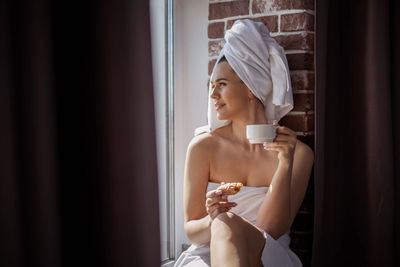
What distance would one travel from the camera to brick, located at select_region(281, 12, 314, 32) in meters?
1.45

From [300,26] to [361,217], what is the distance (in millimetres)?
786

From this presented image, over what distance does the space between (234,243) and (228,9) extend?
1.04 meters

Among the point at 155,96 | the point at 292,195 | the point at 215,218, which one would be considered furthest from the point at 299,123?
the point at 155,96

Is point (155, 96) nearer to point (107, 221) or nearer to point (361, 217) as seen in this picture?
point (107, 221)

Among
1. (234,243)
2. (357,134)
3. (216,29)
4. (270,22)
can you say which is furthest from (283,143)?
(216,29)

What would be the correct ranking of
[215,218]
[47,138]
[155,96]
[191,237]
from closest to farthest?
[47,138] → [155,96] → [215,218] → [191,237]

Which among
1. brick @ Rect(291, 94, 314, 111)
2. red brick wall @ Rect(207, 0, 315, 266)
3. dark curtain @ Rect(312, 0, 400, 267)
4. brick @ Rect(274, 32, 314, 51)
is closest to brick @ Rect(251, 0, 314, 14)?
red brick wall @ Rect(207, 0, 315, 266)

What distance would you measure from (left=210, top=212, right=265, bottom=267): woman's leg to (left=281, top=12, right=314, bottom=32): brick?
83cm

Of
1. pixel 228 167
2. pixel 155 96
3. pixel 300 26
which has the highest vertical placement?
pixel 300 26

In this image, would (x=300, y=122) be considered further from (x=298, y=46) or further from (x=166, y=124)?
(x=166, y=124)

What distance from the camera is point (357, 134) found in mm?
1211

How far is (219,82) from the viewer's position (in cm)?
139

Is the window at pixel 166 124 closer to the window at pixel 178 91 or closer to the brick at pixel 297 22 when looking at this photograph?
the window at pixel 178 91

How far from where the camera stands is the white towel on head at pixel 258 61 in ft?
4.37
